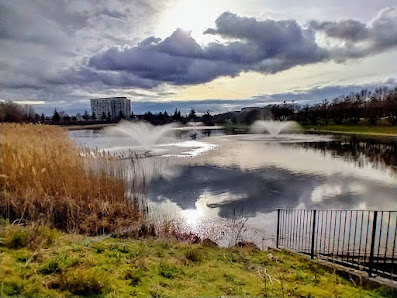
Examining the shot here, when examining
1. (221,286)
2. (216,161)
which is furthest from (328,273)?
(216,161)

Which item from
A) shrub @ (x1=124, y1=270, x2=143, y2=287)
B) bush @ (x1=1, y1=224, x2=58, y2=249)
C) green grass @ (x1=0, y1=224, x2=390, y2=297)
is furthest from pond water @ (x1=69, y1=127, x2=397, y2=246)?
bush @ (x1=1, y1=224, x2=58, y2=249)

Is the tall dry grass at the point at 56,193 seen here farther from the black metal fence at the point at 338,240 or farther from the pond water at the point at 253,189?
the black metal fence at the point at 338,240

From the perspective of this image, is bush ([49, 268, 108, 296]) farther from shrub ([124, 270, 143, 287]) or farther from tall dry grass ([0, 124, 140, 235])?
tall dry grass ([0, 124, 140, 235])

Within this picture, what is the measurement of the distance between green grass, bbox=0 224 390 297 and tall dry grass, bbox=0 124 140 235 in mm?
930

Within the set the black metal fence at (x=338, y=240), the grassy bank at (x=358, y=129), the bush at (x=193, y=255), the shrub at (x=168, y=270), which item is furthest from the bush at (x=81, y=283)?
the grassy bank at (x=358, y=129)

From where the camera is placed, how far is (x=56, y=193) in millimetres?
4832

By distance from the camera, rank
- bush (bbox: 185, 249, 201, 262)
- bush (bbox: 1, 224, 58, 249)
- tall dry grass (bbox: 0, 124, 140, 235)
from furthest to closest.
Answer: tall dry grass (bbox: 0, 124, 140, 235)
bush (bbox: 185, 249, 201, 262)
bush (bbox: 1, 224, 58, 249)

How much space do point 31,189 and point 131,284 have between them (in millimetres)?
3033

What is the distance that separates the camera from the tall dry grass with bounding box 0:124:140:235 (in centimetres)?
428

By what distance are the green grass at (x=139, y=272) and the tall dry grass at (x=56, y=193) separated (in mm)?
930

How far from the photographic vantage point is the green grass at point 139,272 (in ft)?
7.07

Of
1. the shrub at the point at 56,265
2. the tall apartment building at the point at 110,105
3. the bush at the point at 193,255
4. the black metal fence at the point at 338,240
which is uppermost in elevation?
the tall apartment building at the point at 110,105

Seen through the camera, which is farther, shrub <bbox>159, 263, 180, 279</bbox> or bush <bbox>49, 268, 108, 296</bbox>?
shrub <bbox>159, 263, 180, 279</bbox>

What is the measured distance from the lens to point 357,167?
12.0 meters
